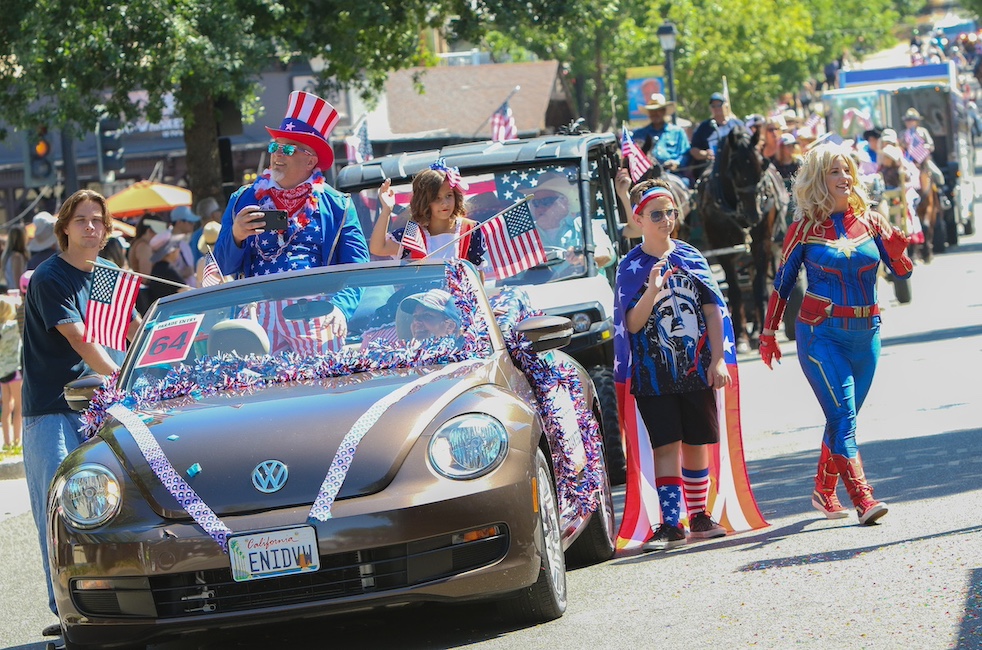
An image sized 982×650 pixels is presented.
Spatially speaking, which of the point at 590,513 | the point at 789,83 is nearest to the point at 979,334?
the point at 590,513

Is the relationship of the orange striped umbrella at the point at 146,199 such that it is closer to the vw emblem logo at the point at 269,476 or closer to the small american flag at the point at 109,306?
the small american flag at the point at 109,306

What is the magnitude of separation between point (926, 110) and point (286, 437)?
3031 centimetres

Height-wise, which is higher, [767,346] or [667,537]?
[767,346]

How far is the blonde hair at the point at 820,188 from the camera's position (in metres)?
8.69

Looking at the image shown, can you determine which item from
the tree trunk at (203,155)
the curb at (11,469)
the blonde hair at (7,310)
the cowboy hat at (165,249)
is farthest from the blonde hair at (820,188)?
the tree trunk at (203,155)

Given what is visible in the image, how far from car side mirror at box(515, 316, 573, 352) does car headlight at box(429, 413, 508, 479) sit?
3.27ft

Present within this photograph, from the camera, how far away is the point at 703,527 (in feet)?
28.7

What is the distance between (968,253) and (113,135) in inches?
588

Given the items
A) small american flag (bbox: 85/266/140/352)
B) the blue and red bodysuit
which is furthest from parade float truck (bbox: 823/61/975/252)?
small american flag (bbox: 85/266/140/352)

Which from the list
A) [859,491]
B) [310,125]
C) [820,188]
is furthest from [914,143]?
[859,491]

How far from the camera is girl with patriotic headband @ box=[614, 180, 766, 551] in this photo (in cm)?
857

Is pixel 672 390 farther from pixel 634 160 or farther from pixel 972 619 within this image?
pixel 634 160

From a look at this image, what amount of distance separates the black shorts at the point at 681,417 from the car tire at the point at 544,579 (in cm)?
169

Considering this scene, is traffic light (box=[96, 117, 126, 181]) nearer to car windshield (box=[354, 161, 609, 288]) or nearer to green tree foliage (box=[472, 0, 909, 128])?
car windshield (box=[354, 161, 609, 288])
